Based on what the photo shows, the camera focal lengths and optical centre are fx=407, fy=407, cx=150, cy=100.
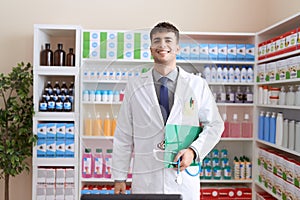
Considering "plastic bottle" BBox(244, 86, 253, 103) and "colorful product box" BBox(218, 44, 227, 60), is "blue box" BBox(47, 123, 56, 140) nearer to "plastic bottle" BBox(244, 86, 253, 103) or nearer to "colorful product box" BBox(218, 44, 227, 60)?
"colorful product box" BBox(218, 44, 227, 60)

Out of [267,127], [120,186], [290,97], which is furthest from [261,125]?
[120,186]

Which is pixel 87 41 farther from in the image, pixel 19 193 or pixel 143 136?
pixel 143 136

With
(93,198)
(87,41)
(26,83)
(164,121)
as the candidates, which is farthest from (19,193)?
(93,198)

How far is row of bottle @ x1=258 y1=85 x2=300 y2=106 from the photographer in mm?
2806

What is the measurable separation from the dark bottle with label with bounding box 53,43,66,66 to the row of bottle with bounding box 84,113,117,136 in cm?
193

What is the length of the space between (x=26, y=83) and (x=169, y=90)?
2.27 meters

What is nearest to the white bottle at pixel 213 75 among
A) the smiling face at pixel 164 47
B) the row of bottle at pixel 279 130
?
the smiling face at pixel 164 47

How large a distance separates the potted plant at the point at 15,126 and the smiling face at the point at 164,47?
6.98ft

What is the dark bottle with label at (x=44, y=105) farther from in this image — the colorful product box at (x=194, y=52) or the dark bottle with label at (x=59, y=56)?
the colorful product box at (x=194, y=52)

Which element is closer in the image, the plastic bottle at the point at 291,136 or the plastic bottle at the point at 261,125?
the plastic bottle at the point at 291,136

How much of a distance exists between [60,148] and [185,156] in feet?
6.85

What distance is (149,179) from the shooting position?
5.57 ft

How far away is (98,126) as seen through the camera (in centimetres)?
154

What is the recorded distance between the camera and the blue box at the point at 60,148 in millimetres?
3426
